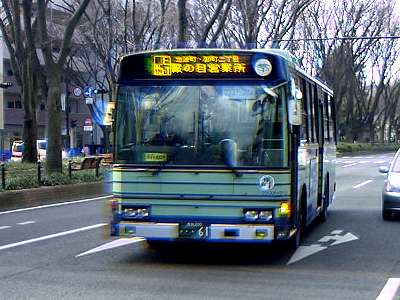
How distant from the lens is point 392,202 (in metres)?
Result: 14.1

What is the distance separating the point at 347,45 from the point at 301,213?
142ft

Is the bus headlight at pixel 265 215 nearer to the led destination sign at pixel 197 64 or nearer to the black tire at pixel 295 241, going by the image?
the black tire at pixel 295 241

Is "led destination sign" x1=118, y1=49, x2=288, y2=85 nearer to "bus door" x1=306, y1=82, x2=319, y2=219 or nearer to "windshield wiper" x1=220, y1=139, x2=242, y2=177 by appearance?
"windshield wiper" x1=220, y1=139, x2=242, y2=177

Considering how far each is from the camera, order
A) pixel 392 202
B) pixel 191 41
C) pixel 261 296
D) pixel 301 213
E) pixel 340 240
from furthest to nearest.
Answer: pixel 191 41
pixel 392 202
pixel 340 240
pixel 301 213
pixel 261 296

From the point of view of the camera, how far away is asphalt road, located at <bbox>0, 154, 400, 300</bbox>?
7.72m

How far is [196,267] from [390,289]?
2.67 m

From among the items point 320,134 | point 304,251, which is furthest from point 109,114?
point 320,134

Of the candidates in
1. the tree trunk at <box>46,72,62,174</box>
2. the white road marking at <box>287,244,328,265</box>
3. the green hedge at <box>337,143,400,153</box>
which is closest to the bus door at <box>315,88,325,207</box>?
the white road marking at <box>287,244,328,265</box>

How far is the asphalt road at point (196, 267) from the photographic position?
772 cm

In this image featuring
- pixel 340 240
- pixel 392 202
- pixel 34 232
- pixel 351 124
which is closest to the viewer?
pixel 340 240

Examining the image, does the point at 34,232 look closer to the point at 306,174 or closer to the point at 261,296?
the point at 306,174

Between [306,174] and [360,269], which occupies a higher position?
[306,174]

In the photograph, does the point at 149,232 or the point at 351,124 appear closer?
the point at 149,232

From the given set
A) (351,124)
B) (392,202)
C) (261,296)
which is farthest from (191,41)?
(351,124)
